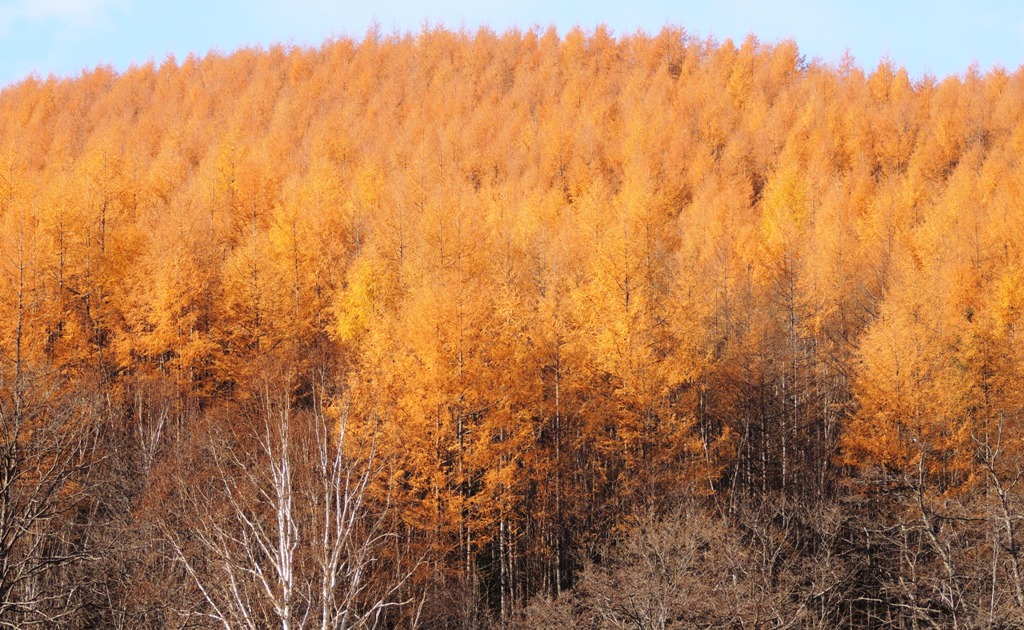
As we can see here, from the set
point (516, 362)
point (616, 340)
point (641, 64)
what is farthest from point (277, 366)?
point (641, 64)

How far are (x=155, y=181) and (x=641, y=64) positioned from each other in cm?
5580

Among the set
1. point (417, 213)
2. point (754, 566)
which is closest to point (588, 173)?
point (417, 213)

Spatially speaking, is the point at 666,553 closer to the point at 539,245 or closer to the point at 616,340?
the point at 616,340

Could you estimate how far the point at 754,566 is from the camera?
17.9 metres

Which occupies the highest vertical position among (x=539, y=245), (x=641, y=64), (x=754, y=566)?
(x=641, y=64)

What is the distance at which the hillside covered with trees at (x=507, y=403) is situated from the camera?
1489cm

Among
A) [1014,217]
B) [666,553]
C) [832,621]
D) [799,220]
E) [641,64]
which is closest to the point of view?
[666,553]

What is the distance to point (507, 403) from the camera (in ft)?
70.0

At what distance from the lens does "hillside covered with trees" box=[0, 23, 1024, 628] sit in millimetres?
14891

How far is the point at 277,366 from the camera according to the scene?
28188 mm

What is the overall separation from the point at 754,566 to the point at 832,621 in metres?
4.43

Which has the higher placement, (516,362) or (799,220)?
(799,220)

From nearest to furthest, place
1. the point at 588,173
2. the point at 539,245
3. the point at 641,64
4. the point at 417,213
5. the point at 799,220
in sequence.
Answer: the point at 539,245 < the point at 417,213 < the point at 799,220 < the point at 588,173 < the point at 641,64

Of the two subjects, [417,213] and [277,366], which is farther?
[417,213]
